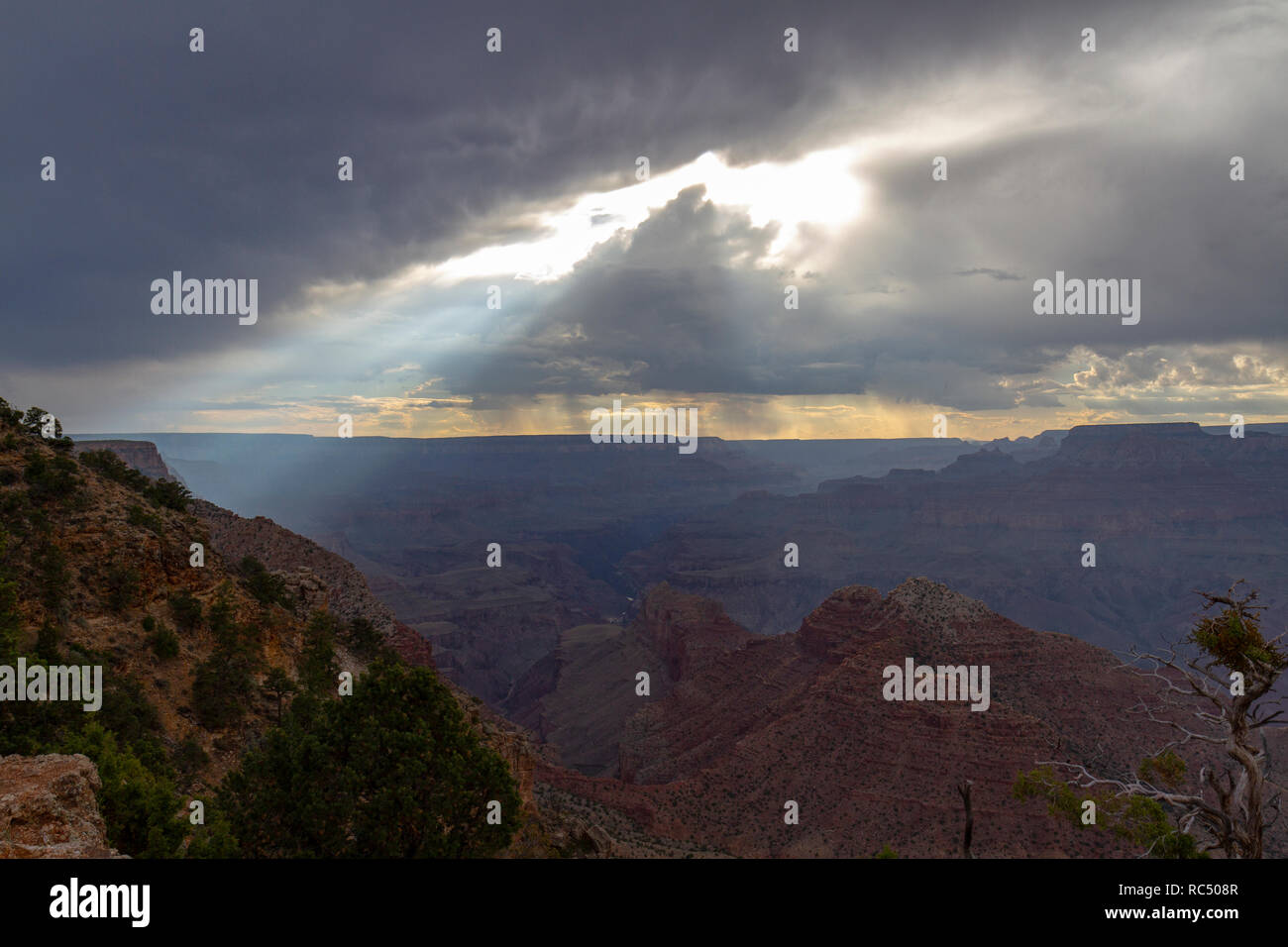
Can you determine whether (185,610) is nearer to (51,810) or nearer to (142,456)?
(51,810)

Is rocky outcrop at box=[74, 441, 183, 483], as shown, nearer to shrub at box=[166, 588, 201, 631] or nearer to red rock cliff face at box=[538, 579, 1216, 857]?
red rock cliff face at box=[538, 579, 1216, 857]

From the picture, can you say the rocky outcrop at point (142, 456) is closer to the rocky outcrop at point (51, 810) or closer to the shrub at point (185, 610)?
the shrub at point (185, 610)

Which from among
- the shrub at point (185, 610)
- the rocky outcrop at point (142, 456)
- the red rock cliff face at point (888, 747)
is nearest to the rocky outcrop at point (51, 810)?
the shrub at point (185, 610)

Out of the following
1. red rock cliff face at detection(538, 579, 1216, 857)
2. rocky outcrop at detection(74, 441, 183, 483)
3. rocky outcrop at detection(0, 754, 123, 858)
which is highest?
rocky outcrop at detection(74, 441, 183, 483)

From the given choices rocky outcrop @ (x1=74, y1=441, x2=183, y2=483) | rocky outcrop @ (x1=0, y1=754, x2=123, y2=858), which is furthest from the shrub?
rocky outcrop @ (x1=74, y1=441, x2=183, y2=483)
